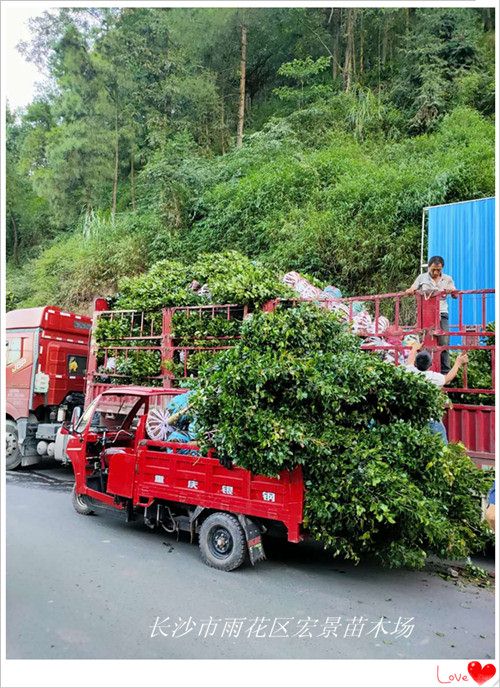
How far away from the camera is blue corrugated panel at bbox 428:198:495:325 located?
6203 millimetres

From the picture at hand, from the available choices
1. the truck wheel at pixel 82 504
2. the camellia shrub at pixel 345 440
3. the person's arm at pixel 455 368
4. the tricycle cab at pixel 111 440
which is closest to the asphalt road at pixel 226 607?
the camellia shrub at pixel 345 440

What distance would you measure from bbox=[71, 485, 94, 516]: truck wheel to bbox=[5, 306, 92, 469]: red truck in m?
1.73

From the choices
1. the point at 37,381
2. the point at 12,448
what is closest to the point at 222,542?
the point at 12,448

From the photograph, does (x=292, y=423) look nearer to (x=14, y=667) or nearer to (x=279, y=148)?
(x=14, y=667)

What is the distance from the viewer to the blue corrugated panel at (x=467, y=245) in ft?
20.4

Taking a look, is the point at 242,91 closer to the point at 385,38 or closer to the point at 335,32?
the point at 335,32

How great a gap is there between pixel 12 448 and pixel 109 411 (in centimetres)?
242

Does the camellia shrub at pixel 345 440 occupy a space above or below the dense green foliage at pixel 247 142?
below

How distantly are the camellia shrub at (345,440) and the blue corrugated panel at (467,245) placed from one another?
8.89 feet

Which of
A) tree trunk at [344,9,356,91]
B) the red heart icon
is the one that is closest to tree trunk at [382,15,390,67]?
tree trunk at [344,9,356,91]

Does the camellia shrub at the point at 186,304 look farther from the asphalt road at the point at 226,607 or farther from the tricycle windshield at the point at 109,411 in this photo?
the asphalt road at the point at 226,607

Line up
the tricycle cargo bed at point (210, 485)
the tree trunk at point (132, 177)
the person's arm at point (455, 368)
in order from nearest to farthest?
the tricycle cargo bed at point (210, 485), the person's arm at point (455, 368), the tree trunk at point (132, 177)

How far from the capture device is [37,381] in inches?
280

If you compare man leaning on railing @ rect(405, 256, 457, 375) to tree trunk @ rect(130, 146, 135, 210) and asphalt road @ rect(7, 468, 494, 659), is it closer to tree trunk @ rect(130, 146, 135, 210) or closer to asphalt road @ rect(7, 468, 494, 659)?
asphalt road @ rect(7, 468, 494, 659)
